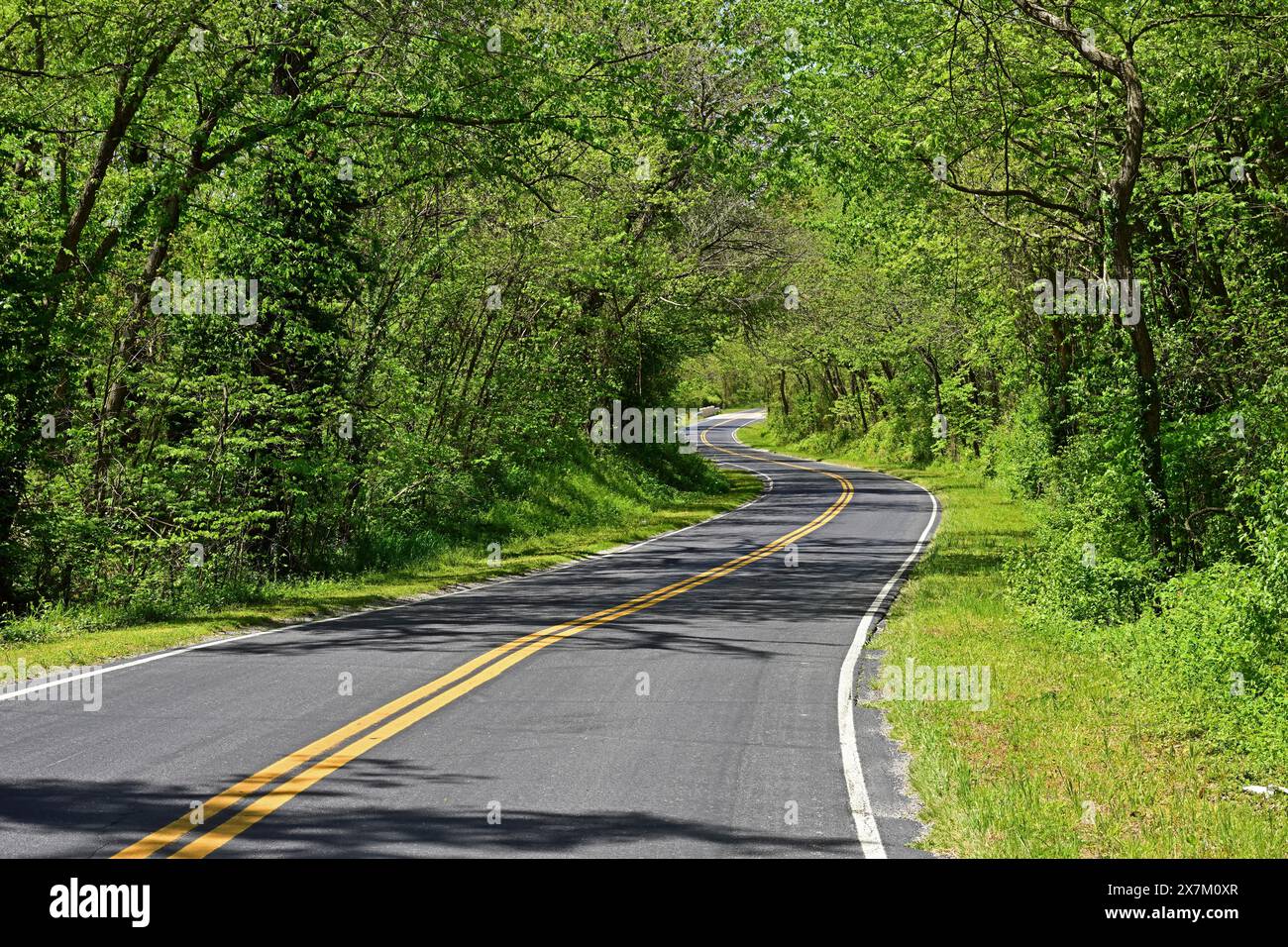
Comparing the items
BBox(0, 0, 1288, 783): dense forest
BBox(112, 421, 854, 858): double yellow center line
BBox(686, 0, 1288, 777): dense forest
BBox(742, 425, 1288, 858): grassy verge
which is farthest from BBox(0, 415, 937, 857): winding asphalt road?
BBox(0, 0, 1288, 783): dense forest

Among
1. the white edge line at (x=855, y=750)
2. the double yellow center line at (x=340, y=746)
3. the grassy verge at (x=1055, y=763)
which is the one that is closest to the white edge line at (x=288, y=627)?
the double yellow center line at (x=340, y=746)

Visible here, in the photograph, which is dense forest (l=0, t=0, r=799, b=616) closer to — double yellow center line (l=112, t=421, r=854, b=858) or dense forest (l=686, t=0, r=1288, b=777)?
dense forest (l=686, t=0, r=1288, b=777)

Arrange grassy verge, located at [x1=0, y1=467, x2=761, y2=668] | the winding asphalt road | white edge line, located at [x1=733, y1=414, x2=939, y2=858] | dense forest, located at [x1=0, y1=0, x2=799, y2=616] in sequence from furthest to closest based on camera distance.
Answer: dense forest, located at [x1=0, y1=0, x2=799, y2=616], grassy verge, located at [x1=0, y1=467, x2=761, y2=668], white edge line, located at [x1=733, y1=414, x2=939, y2=858], the winding asphalt road

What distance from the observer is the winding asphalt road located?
20.1 ft

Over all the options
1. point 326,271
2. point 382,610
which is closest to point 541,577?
point 382,610

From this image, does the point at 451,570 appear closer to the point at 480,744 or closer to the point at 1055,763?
the point at 480,744

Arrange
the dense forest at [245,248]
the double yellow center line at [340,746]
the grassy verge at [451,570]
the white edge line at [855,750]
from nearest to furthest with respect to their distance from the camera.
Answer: the double yellow center line at [340,746]
the white edge line at [855,750]
the grassy verge at [451,570]
the dense forest at [245,248]

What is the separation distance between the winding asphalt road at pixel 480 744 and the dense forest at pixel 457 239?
3276mm

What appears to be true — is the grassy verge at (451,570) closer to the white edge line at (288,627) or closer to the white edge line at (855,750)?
the white edge line at (288,627)

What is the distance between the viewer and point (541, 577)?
20.2 m

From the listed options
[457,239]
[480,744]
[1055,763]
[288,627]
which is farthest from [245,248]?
[1055,763]

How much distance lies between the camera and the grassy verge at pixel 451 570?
13.0m

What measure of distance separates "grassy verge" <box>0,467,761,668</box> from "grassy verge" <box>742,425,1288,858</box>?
25.3ft

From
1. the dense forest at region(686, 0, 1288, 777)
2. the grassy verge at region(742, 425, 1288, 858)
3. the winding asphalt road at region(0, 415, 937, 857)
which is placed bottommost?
the grassy verge at region(742, 425, 1288, 858)
